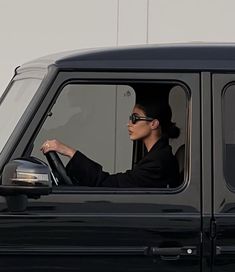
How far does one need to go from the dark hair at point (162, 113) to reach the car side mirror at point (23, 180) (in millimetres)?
697

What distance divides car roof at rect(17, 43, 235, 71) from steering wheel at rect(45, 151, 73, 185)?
44cm

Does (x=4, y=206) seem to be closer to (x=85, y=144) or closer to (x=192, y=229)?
(x=85, y=144)

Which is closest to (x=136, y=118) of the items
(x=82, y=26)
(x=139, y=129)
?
(x=139, y=129)

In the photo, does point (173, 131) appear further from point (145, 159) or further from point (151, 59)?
point (151, 59)

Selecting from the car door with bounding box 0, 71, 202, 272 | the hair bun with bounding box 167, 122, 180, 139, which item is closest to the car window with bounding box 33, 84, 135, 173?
the car door with bounding box 0, 71, 202, 272

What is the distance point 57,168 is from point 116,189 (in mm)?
351

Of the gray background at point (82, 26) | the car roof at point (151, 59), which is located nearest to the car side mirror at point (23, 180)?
the car roof at point (151, 59)

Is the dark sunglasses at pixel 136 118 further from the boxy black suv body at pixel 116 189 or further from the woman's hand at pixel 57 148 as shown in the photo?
the woman's hand at pixel 57 148

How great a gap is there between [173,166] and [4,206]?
855mm

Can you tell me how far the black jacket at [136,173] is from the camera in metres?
3.54

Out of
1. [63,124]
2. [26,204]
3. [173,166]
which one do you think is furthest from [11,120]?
[173,166]

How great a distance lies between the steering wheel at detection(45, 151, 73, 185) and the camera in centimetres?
357

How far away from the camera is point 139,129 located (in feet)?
12.2

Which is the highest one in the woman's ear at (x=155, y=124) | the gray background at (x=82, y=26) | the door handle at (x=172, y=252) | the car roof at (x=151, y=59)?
the gray background at (x=82, y=26)
